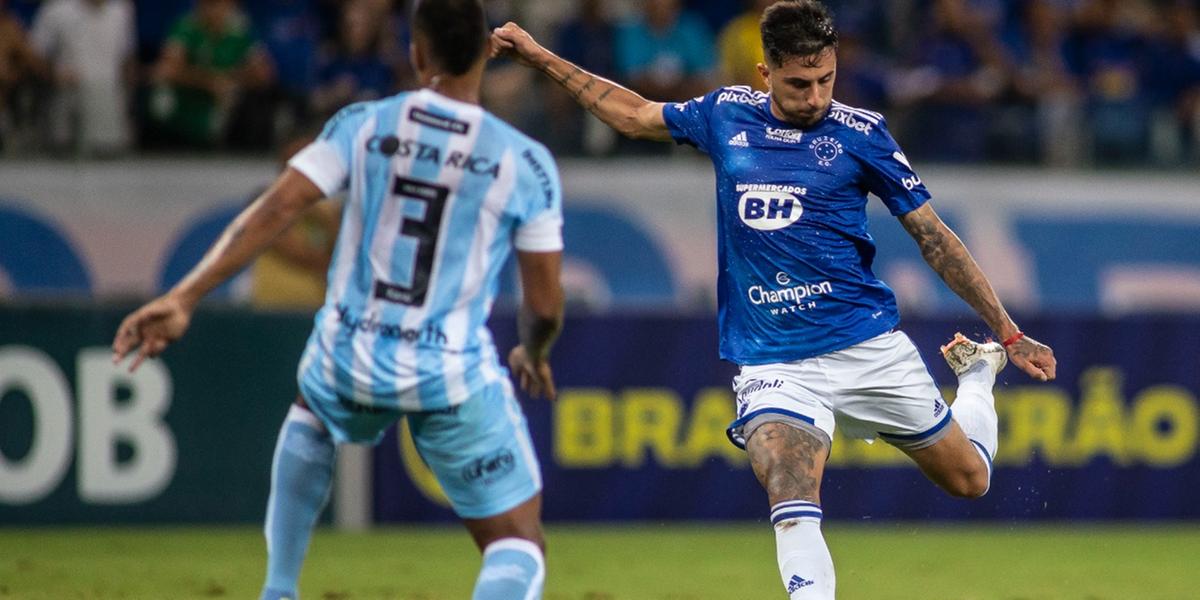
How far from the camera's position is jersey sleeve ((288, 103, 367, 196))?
5395 millimetres

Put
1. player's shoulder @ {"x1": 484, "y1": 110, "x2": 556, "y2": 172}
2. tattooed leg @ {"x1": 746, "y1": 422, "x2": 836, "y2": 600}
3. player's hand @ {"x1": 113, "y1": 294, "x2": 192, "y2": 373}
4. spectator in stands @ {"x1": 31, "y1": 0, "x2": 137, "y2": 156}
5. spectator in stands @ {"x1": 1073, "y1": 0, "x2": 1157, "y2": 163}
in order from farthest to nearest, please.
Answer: spectator in stands @ {"x1": 1073, "y1": 0, "x2": 1157, "y2": 163} < spectator in stands @ {"x1": 31, "y1": 0, "x2": 137, "y2": 156} < tattooed leg @ {"x1": 746, "y1": 422, "x2": 836, "y2": 600} < player's shoulder @ {"x1": 484, "y1": 110, "x2": 556, "y2": 172} < player's hand @ {"x1": 113, "y1": 294, "x2": 192, "y2": 373}

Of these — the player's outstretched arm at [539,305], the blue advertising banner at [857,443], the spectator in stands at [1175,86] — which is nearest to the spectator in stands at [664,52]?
the blue advertising banner at [857,443]

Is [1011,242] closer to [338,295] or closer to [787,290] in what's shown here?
[787,290]

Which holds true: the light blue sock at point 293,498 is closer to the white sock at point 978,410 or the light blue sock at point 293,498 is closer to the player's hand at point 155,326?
the player's hand at point 155,326

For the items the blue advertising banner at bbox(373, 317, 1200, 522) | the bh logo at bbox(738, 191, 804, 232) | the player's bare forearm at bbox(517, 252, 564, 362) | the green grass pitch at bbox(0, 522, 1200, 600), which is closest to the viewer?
the player's bare forearm at bbox(517, 252, 564, 362)

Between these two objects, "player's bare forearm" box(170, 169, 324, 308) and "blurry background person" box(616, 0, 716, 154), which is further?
"blurry background person" box(616, 0, 716, 154)

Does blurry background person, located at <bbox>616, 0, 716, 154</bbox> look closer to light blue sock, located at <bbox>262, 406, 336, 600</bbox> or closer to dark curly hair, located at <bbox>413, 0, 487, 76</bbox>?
light blue sock, located at <bbox>262, 406, 336, 600</bbox>

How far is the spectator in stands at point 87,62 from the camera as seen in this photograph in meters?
13.7

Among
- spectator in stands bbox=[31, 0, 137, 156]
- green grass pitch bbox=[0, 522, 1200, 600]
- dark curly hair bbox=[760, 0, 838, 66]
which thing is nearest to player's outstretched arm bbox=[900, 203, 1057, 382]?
dark curly hair bbox=[760, 0, 838, 66]

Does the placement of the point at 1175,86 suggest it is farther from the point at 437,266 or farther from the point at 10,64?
the point at 437,266

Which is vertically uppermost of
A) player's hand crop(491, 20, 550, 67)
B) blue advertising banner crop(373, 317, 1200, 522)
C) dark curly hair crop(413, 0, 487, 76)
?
player's hand crop(491, 20, 550, 67)

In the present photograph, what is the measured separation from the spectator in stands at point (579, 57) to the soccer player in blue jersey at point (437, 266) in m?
8.68

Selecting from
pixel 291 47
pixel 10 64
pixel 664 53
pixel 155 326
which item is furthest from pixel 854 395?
pixel 10 64

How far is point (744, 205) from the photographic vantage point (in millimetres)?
6781
